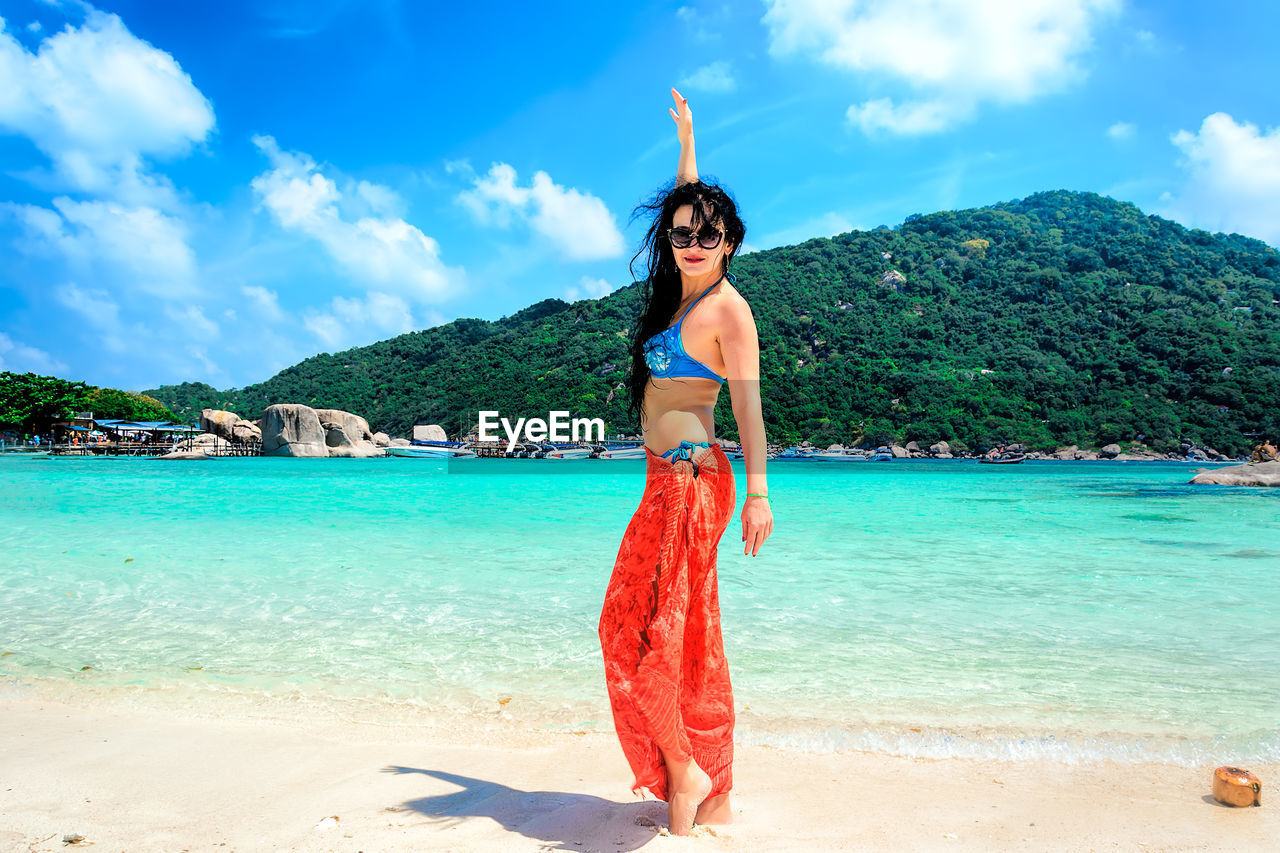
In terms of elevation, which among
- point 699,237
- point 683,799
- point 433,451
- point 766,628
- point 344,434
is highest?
point 344,434

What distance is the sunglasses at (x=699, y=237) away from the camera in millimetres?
2217

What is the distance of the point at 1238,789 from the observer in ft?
8.11

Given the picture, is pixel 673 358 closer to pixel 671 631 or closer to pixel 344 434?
pixel 671 631

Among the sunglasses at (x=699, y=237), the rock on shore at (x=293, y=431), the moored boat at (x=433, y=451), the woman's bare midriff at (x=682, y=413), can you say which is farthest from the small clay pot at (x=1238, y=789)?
the moored boat at (x=433, y=451)

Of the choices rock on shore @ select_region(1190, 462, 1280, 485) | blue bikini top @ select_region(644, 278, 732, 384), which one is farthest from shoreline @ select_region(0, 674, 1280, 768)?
rock on shore @ select_region(1190, 462, 1280, 485)

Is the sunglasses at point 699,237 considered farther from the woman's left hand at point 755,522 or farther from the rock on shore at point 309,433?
the rock on shore at point 309,433

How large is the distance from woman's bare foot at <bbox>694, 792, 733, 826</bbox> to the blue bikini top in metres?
1.35

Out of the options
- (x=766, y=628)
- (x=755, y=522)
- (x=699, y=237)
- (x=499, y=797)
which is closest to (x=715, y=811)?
(x=499, y=797)

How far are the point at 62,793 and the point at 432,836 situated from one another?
4.75ft

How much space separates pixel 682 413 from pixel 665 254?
58 centimetres

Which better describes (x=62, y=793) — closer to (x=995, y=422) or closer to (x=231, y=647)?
(x=231, y=647)

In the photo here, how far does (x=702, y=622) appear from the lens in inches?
83.9

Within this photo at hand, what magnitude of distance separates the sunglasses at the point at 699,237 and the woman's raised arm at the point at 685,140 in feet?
0.81

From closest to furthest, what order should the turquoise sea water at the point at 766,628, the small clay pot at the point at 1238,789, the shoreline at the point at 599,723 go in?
the small clay pot at the point at 1238,789
the shoreline at the point at 599,723
the turquoise sea water at the point at 766,628
